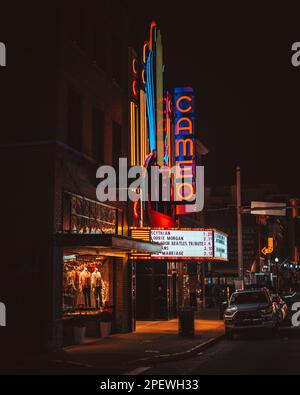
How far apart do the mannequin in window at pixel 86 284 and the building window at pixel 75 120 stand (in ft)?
15.0

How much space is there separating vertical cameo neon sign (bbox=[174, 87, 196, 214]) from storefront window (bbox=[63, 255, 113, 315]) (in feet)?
21.4

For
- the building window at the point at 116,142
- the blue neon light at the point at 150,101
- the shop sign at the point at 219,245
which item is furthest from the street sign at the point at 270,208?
the building window at the point at 116,142

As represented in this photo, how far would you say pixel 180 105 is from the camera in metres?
31.8

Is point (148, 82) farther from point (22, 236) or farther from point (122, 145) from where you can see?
point (22, 236)

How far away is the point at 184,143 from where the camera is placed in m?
31.3

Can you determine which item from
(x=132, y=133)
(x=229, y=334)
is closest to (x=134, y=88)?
(x=132, y=133)

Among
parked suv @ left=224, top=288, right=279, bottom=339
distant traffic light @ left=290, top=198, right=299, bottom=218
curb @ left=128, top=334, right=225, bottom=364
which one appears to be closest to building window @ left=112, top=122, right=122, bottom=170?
parked suv @ left=224, top=288, right=279, bottom=339

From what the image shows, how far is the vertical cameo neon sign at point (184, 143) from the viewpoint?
30.7 m

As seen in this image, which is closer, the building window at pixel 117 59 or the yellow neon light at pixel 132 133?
the building window at pixel 117 59

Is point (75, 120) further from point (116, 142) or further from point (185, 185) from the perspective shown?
point (185, 185)

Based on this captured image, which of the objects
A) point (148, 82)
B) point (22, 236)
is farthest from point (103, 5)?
point (22, 236)

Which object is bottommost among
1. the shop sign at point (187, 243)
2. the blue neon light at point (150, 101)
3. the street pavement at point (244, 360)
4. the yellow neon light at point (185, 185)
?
the street pavement at point (244, 360)

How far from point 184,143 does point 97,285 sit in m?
9.43

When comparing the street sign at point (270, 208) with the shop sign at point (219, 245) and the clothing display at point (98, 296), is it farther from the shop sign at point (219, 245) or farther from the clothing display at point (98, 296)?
the clothing display at point (98, 296)
